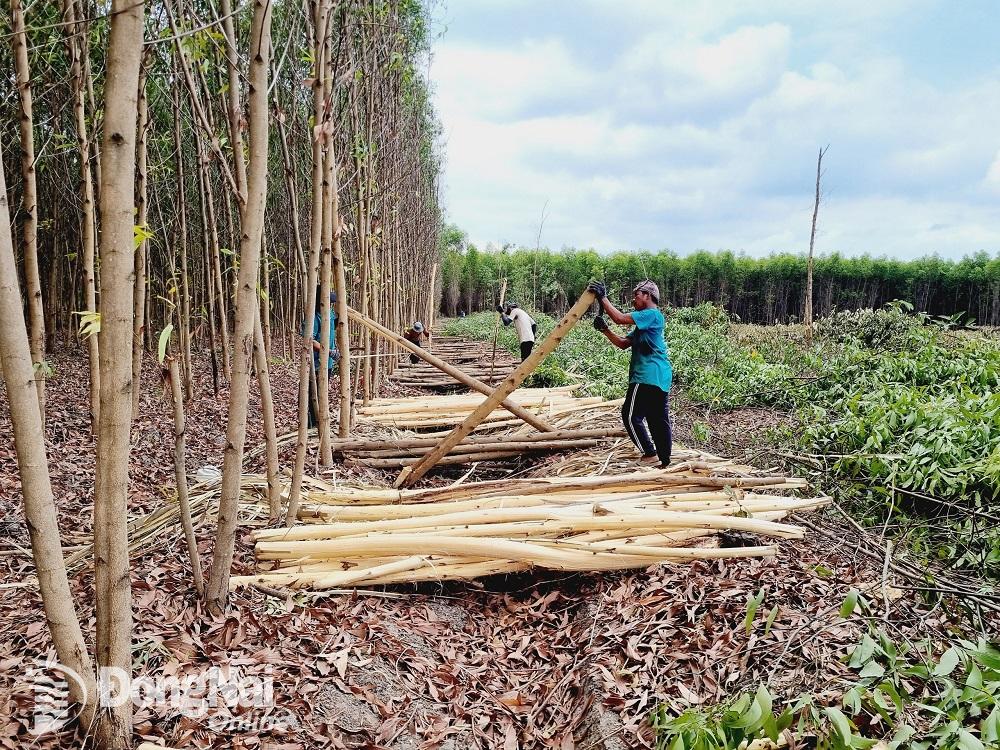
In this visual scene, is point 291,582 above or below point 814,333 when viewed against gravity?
below

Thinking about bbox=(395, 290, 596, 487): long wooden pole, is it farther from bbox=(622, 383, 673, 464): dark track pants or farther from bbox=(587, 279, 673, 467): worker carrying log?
bbox=(622, 383, 673, 464): dark track pants

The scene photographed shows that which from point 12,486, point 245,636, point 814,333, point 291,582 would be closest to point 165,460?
point 12,486

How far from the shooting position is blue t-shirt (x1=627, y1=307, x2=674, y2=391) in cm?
494

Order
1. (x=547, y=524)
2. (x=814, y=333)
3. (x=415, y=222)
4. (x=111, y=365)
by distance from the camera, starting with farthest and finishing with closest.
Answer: (x=415, y=222), (x=814, y=333), (x=547, y=524), (x=111, y=365)

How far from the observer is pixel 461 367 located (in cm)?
1512

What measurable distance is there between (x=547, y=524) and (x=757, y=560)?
120cm

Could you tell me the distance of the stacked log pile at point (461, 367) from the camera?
40.0ft

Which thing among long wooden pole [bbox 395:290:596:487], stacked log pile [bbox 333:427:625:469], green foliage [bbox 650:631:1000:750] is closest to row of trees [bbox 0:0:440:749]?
stacked log pile [bbox 333:427:625:469]

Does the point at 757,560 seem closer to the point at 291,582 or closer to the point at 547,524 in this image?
the point at 547,524

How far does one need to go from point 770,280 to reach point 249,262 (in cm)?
3876

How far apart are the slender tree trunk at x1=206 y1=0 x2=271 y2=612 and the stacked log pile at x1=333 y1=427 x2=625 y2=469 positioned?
3.02 m

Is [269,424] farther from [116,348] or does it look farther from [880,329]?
[880,329]

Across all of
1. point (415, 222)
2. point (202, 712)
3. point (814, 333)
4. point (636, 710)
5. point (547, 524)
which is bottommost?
point (636, 710)

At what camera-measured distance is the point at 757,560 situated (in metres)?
3.40
